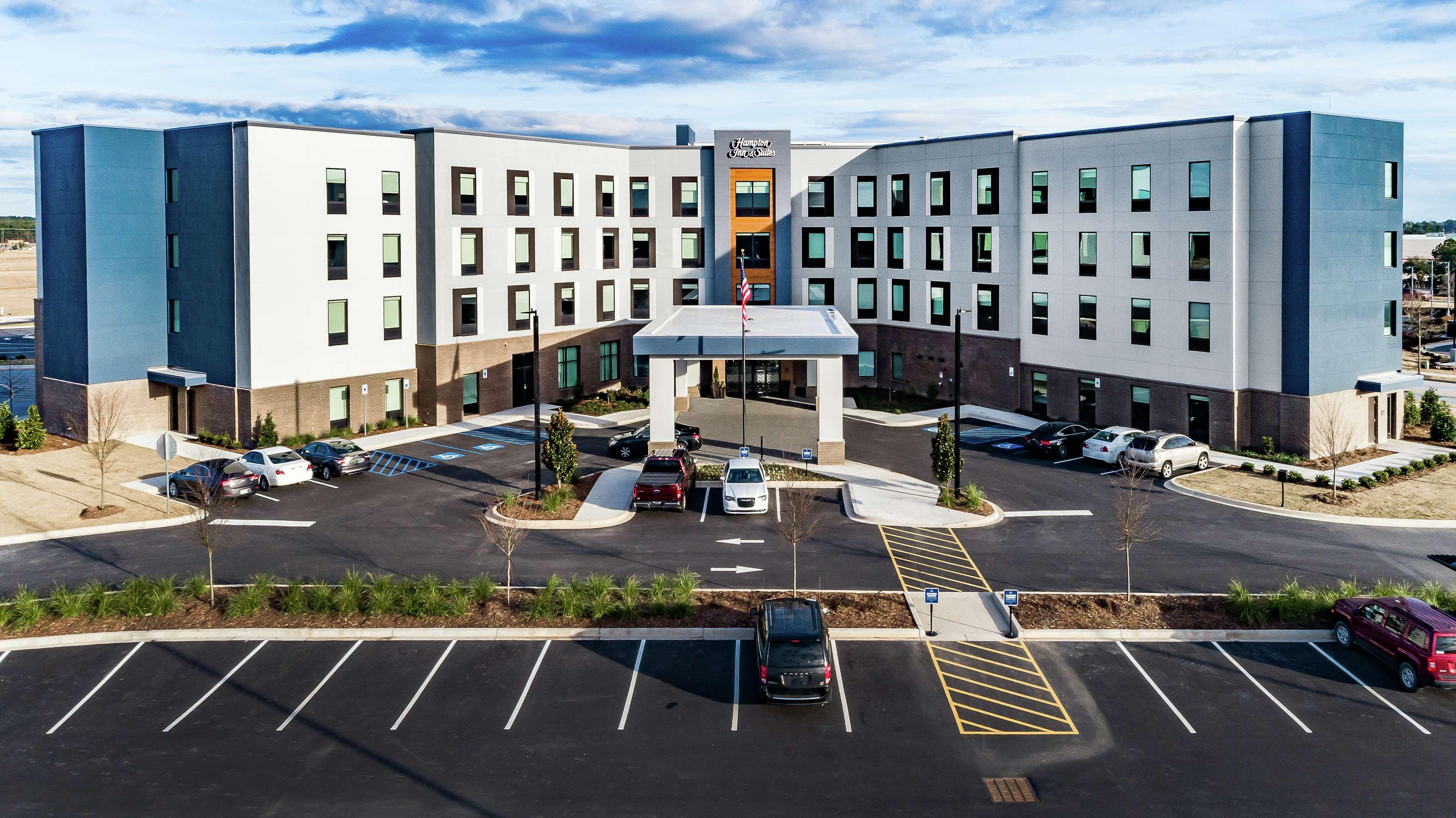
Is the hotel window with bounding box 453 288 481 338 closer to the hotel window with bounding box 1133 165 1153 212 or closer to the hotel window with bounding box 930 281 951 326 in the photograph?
the hotel window with bounding box 930 281 951 326

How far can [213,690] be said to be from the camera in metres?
22.7

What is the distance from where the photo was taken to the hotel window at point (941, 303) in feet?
193

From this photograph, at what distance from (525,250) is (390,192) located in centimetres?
786

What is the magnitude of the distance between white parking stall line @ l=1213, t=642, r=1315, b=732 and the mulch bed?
3.46ft

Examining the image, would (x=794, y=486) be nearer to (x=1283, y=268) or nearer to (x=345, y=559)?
(x=345, y=559)

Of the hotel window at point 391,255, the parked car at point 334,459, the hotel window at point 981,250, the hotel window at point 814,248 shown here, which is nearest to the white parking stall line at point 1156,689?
the parked car at point 334,459

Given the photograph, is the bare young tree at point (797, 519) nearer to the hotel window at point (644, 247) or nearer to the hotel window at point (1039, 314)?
the hotel window at point (1039, 314)

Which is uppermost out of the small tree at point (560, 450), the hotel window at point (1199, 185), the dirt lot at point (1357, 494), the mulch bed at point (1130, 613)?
the hotel window at point (1199, 185)

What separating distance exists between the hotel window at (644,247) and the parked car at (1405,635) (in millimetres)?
43675

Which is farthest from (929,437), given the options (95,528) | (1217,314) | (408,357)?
(95,528)

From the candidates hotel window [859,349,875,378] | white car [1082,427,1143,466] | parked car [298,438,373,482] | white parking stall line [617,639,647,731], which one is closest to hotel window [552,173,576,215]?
hotel window [859,349,875,378]

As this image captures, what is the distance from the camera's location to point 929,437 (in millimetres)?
49844

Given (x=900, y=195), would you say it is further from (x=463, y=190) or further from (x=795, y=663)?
(x=795, y=663)

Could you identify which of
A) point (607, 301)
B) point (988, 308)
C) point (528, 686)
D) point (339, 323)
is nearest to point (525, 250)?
point (607, 301)
